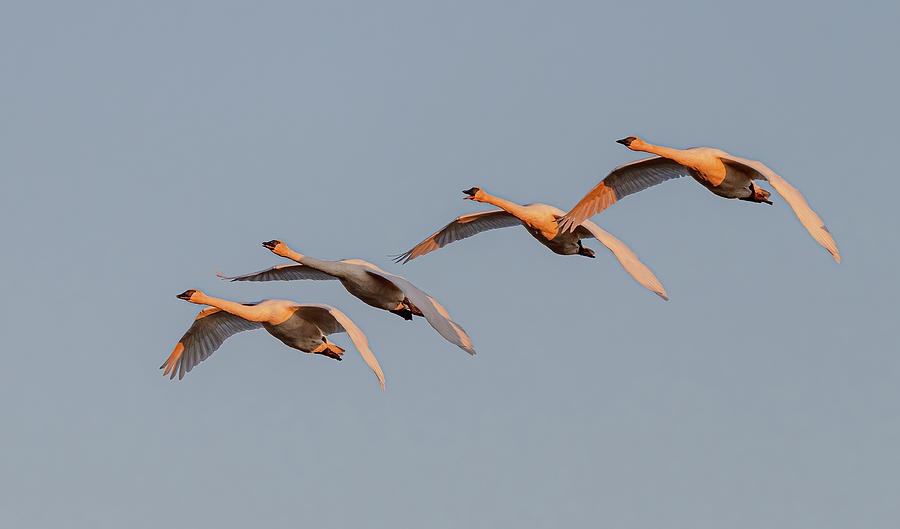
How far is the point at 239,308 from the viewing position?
106ft

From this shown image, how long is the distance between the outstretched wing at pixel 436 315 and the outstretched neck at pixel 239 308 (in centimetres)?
335

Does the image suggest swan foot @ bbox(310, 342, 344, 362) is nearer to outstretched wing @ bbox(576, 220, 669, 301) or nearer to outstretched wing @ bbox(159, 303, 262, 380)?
outstretched wing @ bbox(159, 303, 262, 380)

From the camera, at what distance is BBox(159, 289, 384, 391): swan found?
32.1 meters

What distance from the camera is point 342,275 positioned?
1240 inches

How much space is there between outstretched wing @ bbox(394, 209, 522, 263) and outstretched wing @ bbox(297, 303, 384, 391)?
11.1 feet

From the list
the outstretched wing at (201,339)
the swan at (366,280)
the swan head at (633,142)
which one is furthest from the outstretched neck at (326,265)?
the swan head at (633,142)

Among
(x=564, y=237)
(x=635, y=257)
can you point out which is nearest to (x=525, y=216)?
(x=564, y=237)

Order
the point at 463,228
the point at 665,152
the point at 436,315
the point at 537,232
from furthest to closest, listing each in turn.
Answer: the point at 463,228 < the point at 537,232 < the point at 665,152 < the point at 436,315

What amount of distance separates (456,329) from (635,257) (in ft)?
15.6

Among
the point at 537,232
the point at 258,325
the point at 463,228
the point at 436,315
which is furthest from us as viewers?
the point at 463,228

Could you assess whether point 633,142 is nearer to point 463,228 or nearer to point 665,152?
point 665,152

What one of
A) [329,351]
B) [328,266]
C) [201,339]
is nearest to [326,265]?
[328,266]

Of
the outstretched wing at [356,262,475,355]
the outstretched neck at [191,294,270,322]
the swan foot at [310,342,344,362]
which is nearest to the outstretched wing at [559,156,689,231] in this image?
the outstretched wing at [356,262,475,355]

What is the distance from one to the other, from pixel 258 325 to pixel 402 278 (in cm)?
579
